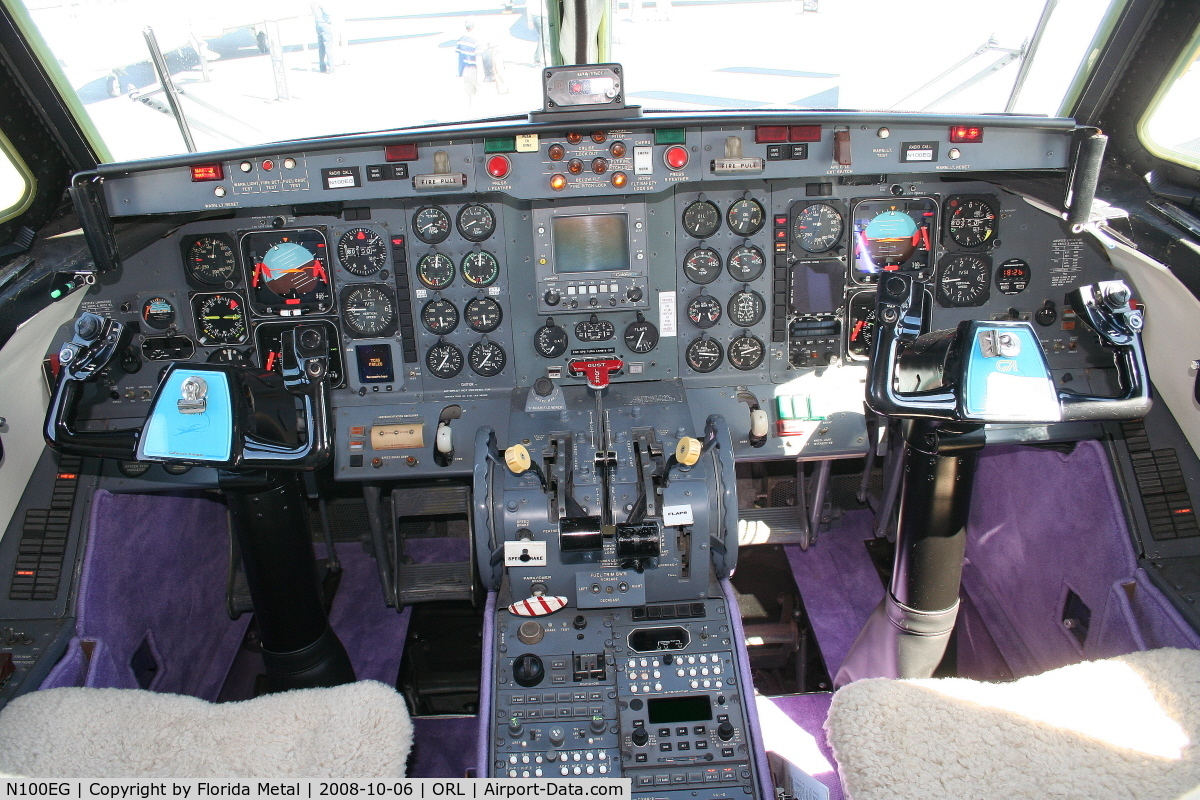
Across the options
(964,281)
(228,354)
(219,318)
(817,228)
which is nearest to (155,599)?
(228,354)

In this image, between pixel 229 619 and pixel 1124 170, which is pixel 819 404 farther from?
pixel 229 619

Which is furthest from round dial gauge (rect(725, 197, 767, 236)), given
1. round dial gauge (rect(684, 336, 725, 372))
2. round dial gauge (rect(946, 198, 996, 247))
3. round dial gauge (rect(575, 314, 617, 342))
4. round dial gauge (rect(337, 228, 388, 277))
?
round dial gauge (rect(337, 228, 388, 277))

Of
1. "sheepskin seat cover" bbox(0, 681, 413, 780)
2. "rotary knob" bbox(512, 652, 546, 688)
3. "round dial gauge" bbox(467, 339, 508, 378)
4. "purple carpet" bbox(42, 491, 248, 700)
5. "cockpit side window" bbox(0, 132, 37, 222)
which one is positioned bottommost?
"purple carpet" bbox(42, 491, 248, 700)

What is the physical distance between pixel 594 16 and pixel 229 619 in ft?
10.6

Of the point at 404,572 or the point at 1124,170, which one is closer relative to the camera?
the point at 1124,170

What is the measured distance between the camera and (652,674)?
2.46 m

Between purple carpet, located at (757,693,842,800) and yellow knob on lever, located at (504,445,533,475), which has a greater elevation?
yellow knob on lever, located at (504,445,533,475)

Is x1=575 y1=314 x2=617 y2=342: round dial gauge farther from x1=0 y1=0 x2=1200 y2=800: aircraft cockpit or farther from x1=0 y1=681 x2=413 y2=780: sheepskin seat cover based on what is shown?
x1=0 y1=681 x2=413 y2=780: sheepskin seat cover

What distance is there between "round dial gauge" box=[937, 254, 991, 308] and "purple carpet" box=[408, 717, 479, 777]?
8.94 feet

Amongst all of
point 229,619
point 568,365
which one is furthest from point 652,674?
point 229,619

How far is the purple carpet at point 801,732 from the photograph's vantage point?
2.80m

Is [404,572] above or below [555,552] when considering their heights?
below

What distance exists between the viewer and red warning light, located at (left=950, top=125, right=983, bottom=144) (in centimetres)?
297

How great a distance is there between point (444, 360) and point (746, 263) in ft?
4.58
